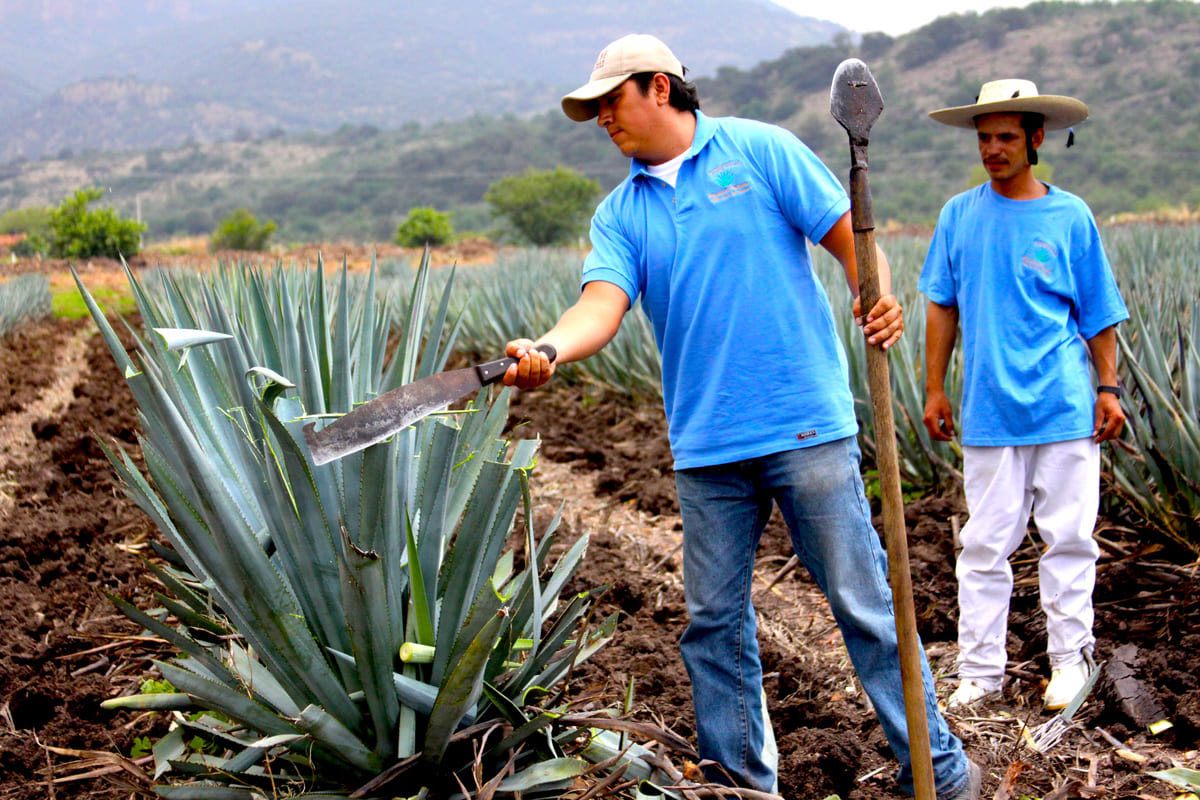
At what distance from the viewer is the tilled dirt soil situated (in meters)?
2.40

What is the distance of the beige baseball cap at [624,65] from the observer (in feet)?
6.87

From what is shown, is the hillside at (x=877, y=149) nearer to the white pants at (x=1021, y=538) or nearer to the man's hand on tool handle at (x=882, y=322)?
the white pants at (x=1021, y=538)

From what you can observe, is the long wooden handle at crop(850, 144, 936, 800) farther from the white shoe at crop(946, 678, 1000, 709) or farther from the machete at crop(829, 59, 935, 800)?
the white shoe at crop(946, 678, 1000, 709)

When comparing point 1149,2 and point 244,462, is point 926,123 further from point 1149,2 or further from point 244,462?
point 244,462

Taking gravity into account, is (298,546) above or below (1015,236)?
below

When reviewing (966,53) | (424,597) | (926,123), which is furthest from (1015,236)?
(966,53)

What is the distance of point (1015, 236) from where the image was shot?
2.72 metres

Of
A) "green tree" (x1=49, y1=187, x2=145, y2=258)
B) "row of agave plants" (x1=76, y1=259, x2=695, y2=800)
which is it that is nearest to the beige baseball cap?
"row of agave plants" (x1=76, y1=259, x2=695, y2=800)

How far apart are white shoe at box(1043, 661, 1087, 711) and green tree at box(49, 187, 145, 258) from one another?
29.5 m

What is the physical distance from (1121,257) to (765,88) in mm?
70395

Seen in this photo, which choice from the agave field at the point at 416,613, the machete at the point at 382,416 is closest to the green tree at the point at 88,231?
the agave field at the point at 416,613

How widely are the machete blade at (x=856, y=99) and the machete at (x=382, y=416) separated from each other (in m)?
0.74

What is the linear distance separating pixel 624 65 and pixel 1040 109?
4.06 feet

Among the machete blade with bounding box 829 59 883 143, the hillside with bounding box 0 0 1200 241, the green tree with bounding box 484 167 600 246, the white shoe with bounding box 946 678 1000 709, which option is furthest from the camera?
the hillside with bounding box 0 0 1200 241
